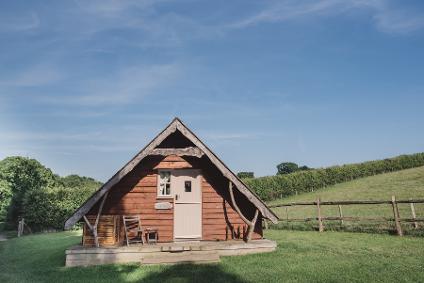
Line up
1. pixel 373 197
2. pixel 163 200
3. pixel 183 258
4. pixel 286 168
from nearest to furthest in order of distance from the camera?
pixel 183 258 < pixel 163 200 < pixel 373 197 < pixel 286 168

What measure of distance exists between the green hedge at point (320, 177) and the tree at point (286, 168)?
29595 mm

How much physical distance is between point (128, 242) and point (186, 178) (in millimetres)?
3320

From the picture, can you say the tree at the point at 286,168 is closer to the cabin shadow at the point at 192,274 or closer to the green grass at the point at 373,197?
the green grass at the point at 373,197

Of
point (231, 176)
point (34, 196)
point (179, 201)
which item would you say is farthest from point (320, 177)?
point (231, 176)

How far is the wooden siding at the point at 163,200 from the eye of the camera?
1414 centimetres

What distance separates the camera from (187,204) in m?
14.5

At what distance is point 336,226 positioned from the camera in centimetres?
2022

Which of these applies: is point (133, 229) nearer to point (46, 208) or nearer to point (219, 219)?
point (219, 219)

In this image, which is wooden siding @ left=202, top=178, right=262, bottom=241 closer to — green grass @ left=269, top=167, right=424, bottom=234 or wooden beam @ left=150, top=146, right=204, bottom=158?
wooden beam @ left=150, top=146, right=204, bottom=158

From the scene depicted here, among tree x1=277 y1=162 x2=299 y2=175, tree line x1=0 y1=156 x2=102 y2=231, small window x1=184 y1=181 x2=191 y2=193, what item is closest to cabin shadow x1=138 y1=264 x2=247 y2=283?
small window x1=184 y1=181 x2=191 y2=193

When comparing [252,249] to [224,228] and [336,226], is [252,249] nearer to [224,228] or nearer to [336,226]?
[224,228]

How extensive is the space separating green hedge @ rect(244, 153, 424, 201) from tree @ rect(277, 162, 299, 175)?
97.1 feet

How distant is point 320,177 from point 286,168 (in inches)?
1481

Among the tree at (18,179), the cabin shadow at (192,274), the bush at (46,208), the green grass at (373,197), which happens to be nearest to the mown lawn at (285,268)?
the cabin shadow at (192,274)
